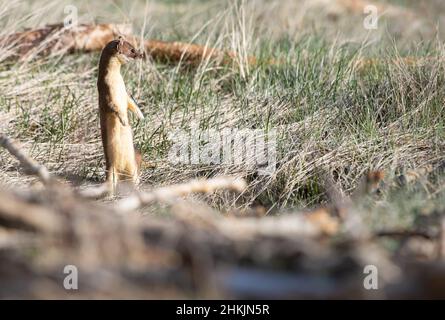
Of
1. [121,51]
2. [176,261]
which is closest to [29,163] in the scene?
[176,261]

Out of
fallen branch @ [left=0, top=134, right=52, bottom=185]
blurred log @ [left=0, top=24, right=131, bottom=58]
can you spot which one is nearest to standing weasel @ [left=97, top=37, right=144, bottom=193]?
fallen branch @ [left=0, top=134, right=52, bottom=185]

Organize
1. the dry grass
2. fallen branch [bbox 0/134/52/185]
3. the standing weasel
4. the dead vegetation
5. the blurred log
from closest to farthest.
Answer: the dead vegetation, fallen branch [bbox 0/134/52/185], the standing weasel, the dry grass, the blurred log

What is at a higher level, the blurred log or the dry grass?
the blurred log

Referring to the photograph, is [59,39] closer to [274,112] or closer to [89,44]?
[89,44]

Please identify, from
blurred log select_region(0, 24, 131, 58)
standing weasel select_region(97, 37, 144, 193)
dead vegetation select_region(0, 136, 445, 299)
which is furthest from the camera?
blurred log select_region(0, 24, 131, 58)

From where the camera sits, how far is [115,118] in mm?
4746

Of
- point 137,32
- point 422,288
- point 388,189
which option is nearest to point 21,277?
point 422,288

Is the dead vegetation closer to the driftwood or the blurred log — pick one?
the driftwood

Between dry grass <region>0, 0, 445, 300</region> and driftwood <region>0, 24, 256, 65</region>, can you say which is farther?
driftwood <region>0, 24, 256, 65</region>

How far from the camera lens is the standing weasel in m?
4.75

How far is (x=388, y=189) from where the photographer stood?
4098 millimetres

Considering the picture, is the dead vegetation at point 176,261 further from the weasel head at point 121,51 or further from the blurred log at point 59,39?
the blurred log at point 59,39

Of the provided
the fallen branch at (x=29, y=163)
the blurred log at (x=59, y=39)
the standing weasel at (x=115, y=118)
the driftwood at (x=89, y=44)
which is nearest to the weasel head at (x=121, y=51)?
the standing weasel at (x=115, y=118)
